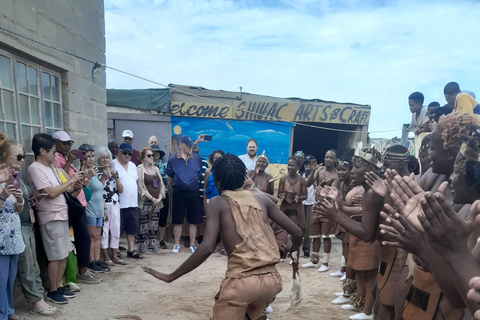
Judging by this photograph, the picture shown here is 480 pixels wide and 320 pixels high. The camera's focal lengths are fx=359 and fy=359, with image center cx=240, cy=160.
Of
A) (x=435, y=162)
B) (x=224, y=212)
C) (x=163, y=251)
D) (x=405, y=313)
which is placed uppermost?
(x=435, y=162)

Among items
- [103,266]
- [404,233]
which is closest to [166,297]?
[103,266]

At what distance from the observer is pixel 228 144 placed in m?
11.8

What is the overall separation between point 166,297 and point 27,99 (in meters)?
3.23

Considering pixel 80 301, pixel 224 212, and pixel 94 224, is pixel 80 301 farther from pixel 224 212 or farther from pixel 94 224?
pixel 224 212

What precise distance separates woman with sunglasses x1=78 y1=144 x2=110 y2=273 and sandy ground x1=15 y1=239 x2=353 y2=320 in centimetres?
43

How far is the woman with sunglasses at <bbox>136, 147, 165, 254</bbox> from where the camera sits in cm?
674

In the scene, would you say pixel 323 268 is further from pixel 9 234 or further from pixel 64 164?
pixel 9 234

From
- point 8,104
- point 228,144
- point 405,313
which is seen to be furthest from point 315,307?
point 228,144

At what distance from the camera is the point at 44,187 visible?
A: 13.6ft

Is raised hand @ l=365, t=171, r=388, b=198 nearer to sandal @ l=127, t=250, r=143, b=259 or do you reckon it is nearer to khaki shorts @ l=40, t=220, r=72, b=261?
khaki shorts @ l=40, t=220, r=72, b=261

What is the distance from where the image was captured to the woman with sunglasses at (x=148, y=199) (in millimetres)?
6738

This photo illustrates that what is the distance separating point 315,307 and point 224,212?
270 centimetres

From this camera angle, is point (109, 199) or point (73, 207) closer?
point (73, 207)

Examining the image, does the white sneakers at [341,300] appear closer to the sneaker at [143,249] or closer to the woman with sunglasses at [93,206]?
the woman with sunglasses at [93,206]
